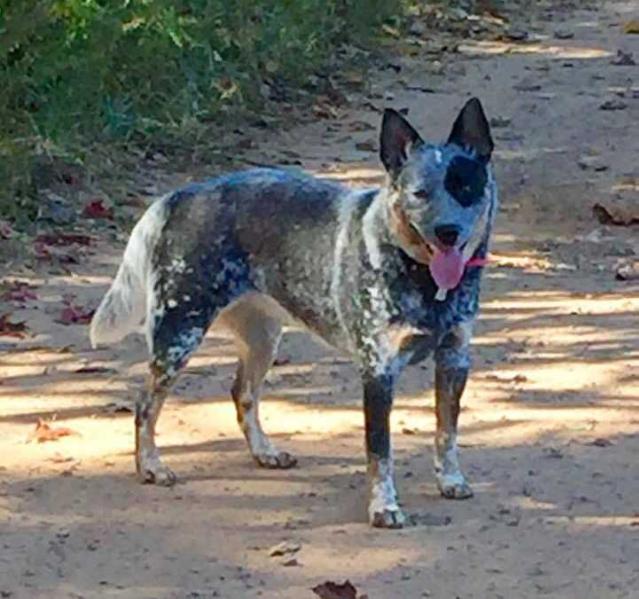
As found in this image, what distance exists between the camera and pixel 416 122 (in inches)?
536

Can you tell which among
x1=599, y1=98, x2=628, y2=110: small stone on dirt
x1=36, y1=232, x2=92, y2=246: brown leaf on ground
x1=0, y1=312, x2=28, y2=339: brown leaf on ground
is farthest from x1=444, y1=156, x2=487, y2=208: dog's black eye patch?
x1=599, y1=98, x2=628, y2=110: small stone on dirt

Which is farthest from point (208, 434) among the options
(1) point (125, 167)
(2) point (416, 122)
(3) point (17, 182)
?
(2) point (416, 122)

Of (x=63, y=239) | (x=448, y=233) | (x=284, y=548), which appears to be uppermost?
(x=448, y=233)

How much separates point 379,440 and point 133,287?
1.12 metres

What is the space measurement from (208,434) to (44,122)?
432 centimetres

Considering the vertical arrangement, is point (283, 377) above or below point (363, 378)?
below

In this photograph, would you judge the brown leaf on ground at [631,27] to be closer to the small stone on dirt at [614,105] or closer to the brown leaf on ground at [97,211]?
the small stone on dirt at [614,105]

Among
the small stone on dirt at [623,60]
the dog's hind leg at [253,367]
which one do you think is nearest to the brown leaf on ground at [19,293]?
the dog's hind leg at [253,367]

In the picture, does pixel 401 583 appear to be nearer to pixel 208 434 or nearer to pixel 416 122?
pixel 208 434

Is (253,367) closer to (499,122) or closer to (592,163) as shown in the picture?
(592,163)

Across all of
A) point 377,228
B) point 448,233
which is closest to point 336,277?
point 377,228

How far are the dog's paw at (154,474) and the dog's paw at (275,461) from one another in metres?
0.34

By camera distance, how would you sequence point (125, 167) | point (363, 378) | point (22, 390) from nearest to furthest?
point (363, 378) → point (22, 390) → point (125, 167)

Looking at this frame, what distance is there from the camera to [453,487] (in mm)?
6117
